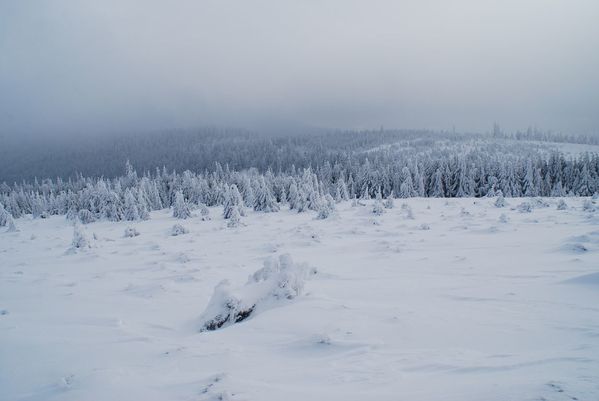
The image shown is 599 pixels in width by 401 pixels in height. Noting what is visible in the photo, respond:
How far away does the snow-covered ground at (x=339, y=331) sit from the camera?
3.70 m

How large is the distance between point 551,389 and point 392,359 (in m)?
1.86

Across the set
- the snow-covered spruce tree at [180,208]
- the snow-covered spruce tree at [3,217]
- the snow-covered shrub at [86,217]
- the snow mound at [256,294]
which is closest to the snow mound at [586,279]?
the snow mound at [256,294]

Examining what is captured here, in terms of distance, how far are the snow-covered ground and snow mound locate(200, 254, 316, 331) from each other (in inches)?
9.2

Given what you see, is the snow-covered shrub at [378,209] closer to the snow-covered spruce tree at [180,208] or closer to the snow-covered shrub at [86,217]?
the snow-covered spruce tree at [180,208]

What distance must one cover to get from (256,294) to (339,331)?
2777mm

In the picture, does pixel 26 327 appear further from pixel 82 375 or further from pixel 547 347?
pixel 547 347

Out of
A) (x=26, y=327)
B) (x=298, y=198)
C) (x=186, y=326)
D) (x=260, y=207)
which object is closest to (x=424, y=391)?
(x=186, y=326)

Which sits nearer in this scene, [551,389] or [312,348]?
[551,389]

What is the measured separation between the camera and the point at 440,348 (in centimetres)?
458

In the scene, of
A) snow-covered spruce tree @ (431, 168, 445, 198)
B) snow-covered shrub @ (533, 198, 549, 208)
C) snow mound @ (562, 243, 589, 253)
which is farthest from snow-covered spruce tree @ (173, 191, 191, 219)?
snow-covered spruce tree @ (431, 168, 445, 198)

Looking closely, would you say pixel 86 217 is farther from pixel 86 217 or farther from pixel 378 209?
pixel 378 209

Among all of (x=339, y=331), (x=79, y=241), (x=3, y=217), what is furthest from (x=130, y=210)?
(x=339, y=331)

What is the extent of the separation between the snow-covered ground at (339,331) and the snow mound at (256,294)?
0.23m

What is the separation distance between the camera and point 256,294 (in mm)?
7578
